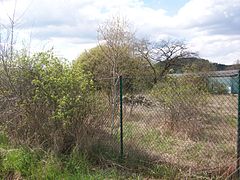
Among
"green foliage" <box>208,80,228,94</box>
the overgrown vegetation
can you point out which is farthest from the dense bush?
"green foliage" <box>208,80,228,94</box>

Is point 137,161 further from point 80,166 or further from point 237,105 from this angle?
point 237,105

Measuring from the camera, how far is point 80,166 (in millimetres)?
5969

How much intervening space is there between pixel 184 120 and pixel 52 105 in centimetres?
278

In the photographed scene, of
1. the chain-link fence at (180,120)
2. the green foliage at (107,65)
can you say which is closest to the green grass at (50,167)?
the chain-link fence at (180,120)

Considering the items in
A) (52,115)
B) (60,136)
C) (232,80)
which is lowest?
(60,136)

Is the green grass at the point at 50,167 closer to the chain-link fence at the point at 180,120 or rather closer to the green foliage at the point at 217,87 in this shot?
the chain-link fence at the point at 180,120

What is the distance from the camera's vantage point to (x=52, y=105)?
6.59 m

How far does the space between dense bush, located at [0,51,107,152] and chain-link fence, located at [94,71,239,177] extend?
0.57 m

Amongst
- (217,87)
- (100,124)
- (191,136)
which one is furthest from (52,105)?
(217,87)

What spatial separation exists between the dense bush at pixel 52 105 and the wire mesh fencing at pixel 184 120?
88 cm

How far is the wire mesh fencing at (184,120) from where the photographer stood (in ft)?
18.5

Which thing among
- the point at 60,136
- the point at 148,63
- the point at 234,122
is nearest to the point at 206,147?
the point at 234,122

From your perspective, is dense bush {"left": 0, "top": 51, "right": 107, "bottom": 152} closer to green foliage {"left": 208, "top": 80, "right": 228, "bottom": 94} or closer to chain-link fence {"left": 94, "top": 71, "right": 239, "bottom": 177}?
chain-link fence {"left": 94, "top": 71, "right": 239, "bottom": 177}

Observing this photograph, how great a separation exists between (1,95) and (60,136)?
6.08ft
